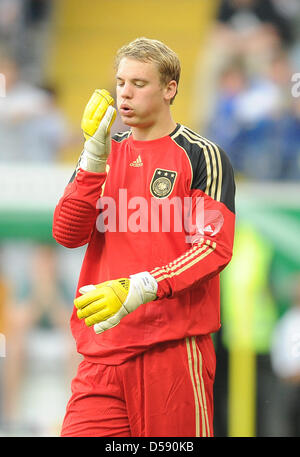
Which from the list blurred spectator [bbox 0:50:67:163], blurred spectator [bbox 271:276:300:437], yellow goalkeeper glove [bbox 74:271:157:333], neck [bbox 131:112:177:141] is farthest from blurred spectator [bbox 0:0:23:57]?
yellow goalkeeper glove [bbox 74:271:157:333]

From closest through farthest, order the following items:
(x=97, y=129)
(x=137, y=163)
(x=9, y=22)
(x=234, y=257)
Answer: (x=97, y=129) < (x=137, y=163) < (x=234, y=257) < (x=9, y=22)

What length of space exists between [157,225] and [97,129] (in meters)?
0.37

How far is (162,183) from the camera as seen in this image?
9.57 ft

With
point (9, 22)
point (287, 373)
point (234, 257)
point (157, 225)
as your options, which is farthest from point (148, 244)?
point (9, 22)

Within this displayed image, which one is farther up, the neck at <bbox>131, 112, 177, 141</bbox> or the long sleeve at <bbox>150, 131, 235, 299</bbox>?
the neck at <bbox>131, 112, 177, 141</bbox>

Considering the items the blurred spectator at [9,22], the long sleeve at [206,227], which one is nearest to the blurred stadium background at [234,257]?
the blurred spectator at [9,22]

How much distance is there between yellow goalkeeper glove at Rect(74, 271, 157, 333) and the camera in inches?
106

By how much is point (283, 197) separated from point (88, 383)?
3.46 m

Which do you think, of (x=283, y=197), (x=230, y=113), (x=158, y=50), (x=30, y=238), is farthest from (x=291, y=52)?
(x=158, y=50)

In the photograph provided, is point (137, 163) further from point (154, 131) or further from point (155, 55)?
point (155, 55)

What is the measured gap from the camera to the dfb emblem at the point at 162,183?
2908 mm

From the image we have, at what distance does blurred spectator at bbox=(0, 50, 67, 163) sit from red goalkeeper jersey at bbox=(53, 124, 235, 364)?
11.9ft

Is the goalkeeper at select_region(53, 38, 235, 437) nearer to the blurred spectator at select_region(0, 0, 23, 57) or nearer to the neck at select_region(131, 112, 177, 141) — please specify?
the neck at select_region(131, 112, 177, 141)

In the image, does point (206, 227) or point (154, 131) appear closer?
point (206, 227)
